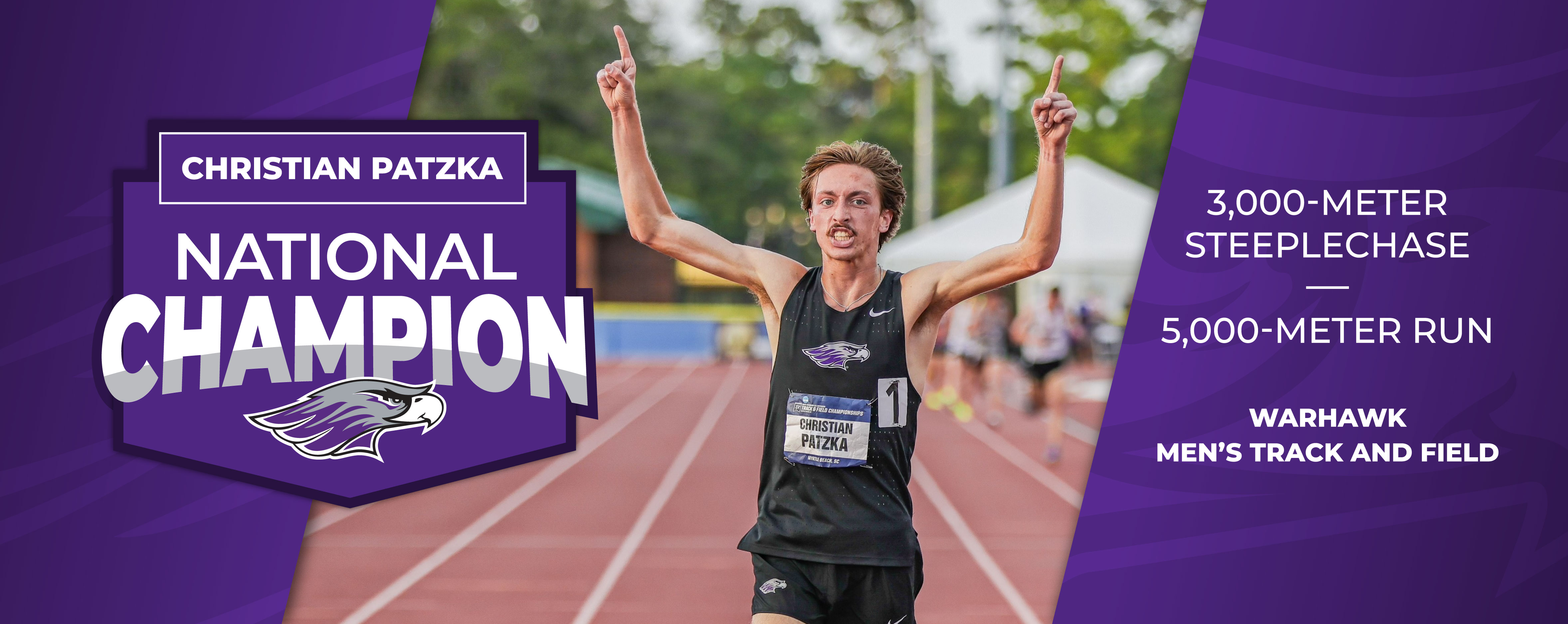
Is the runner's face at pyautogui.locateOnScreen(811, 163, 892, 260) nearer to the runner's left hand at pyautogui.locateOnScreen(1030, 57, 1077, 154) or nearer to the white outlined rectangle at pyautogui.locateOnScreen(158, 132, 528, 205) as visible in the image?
the runner's left hand at pyautogui.locateOnScreen(1030, 57, 1077, 154)

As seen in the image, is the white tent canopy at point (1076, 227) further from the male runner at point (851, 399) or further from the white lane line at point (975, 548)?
the male runner at point (851, 399)

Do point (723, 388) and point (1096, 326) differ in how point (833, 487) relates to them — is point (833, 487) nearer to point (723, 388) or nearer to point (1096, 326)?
point (723, 388)

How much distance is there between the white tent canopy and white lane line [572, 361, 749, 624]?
316 cm

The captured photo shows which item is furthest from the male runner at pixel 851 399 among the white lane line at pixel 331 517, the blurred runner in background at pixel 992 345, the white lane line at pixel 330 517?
the blurred runner in background at pixel 992 345

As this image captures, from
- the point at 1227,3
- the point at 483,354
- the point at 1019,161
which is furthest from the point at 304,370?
the point at 1019,161

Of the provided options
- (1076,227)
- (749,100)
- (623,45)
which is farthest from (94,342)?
(749,100)

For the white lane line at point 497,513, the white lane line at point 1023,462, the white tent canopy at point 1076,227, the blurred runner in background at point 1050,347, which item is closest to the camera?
the white lane line at point 497,513

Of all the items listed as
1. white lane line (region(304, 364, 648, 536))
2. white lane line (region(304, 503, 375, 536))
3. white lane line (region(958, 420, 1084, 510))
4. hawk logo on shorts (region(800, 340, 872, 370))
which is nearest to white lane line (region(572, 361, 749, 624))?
white lane line (region(304, 364, 648, 536))

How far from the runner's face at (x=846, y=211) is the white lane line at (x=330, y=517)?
5.28m

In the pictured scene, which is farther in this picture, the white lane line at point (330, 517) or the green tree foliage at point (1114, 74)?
the green tree foliage at point (1114, 74)

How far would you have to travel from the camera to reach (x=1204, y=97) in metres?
5.36

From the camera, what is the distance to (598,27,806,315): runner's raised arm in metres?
2.95

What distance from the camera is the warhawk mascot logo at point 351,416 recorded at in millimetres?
4855

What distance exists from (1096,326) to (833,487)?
63.2 ft
